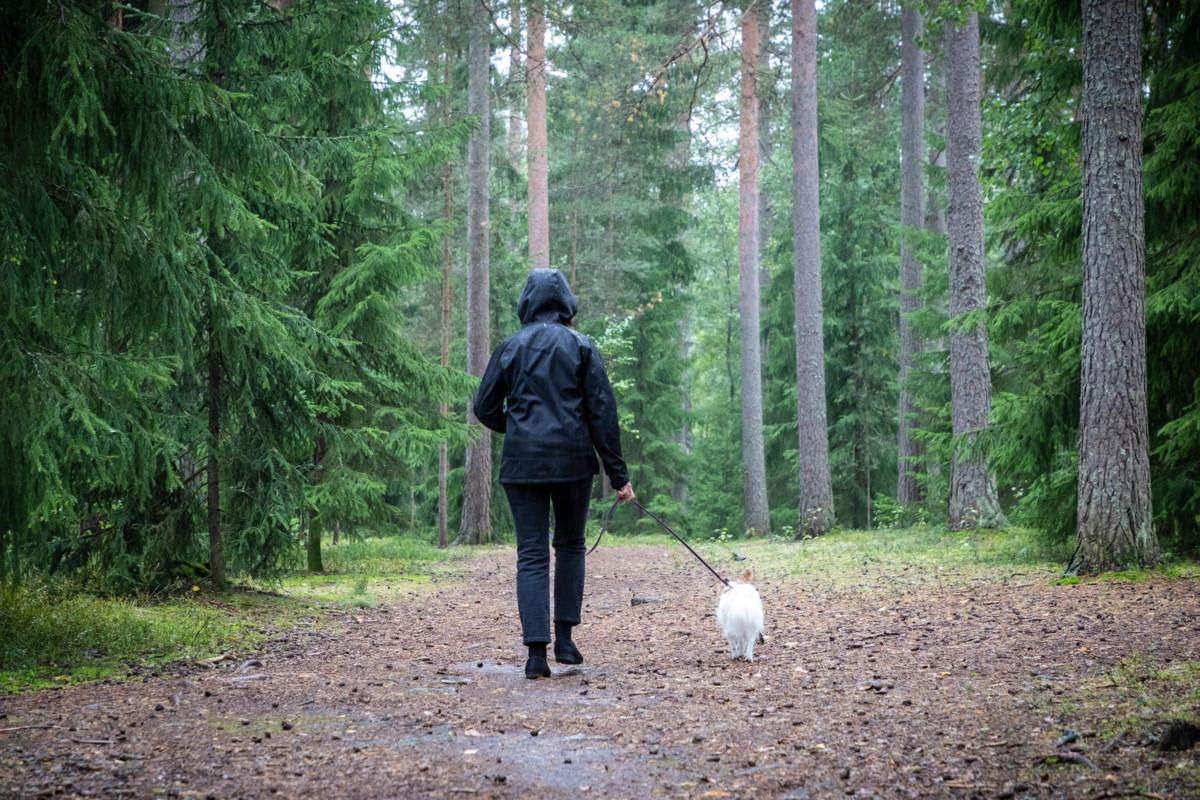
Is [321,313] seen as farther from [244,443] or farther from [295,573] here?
[244,443]

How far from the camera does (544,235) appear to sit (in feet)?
75.7

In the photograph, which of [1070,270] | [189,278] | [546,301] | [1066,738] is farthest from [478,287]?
[1066,738]

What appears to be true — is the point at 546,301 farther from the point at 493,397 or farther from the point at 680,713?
the point at 680,713

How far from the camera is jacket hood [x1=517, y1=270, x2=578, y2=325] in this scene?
6.23m

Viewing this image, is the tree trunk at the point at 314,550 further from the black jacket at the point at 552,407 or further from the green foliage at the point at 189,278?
the black jacket at the point at 552,407

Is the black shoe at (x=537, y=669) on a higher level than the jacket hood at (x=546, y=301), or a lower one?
lower

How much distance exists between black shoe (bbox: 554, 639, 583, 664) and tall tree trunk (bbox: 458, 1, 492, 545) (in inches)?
586

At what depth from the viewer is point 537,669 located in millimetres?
5809

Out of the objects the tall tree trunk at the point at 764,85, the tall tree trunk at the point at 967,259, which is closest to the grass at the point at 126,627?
the tall tree trunk at the point at 967,259

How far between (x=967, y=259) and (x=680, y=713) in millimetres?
11436

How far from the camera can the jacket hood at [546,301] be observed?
623 cm

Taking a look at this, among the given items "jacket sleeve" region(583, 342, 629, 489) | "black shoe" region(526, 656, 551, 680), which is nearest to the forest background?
"jacket sleeve" region(583, 342, 629, 489)

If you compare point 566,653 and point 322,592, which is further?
point 322,592

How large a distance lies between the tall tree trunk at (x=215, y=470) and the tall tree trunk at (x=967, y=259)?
32.8 feet
